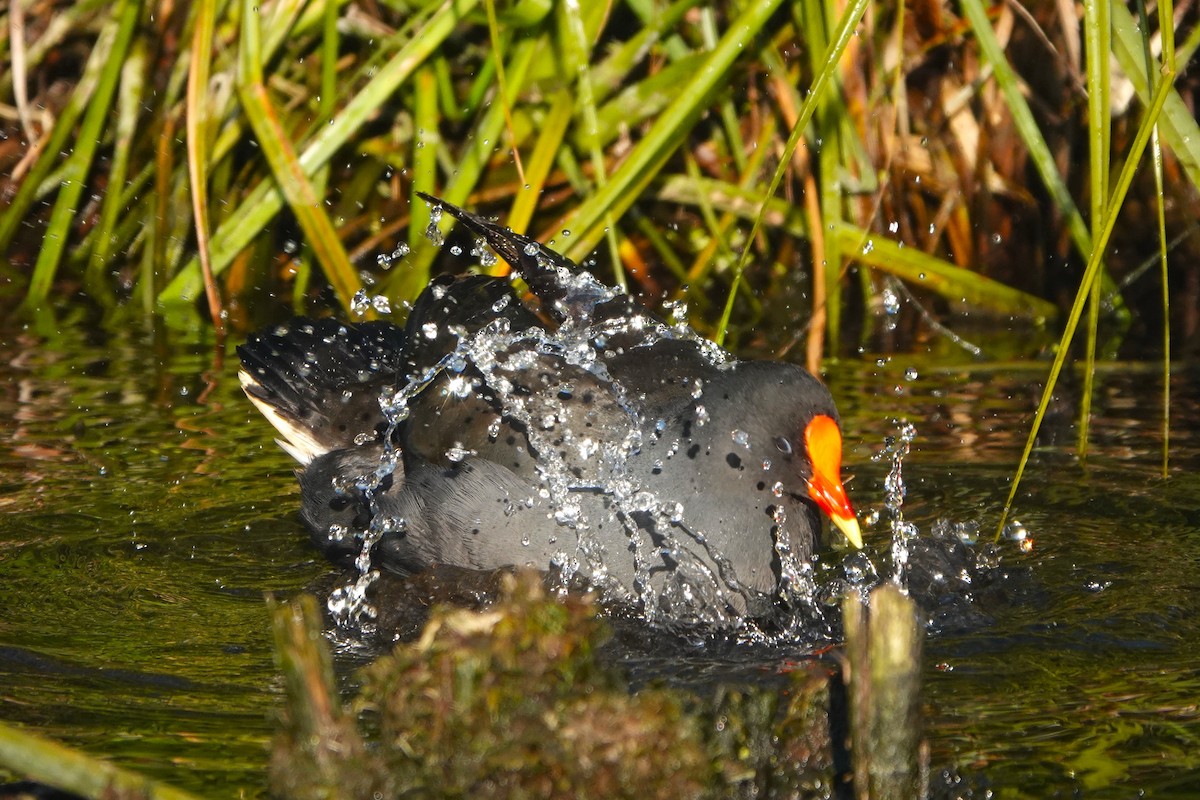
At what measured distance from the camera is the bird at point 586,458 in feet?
10.0

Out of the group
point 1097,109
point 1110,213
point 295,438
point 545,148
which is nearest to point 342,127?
point 545,148

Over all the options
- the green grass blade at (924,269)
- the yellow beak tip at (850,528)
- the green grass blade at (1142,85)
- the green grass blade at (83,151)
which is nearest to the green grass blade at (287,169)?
the green grass blade at (83,151)

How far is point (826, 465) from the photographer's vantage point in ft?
10.3

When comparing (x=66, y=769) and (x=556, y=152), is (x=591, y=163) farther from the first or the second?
(x=66, y=769)

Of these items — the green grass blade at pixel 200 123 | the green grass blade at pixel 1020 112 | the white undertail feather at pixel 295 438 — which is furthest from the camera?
the green grass blade at pixel 200 123

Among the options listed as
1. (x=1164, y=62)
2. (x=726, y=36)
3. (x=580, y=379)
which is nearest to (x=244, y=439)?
(x=580, y=379)

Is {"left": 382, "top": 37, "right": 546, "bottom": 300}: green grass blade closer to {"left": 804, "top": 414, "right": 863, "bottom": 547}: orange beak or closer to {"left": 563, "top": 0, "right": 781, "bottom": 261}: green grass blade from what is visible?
{"left": 563, "top": 0, "right": 781, "bottom": 261}: green grass blade

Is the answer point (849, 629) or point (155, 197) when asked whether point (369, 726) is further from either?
point (155, 197)

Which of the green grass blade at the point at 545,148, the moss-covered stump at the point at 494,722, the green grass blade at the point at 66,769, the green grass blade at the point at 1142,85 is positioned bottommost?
the green grass blade at the point at 66,769

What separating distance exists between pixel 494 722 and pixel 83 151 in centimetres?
386

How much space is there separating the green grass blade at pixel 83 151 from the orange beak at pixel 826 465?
115 inches

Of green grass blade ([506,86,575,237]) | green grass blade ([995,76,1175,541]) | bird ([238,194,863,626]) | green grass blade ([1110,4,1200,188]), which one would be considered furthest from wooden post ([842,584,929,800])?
green grass blade ([506,86,575,237])

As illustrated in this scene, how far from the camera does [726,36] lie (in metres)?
3.97

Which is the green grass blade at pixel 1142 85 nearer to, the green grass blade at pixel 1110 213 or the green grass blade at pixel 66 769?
the green grass blade at pixel 1110 213
